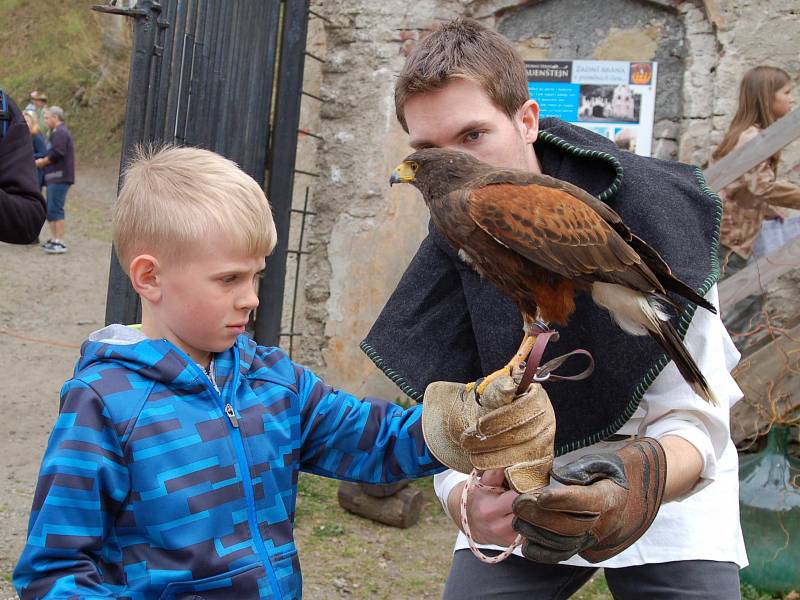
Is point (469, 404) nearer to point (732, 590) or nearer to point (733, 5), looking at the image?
point (732, 590)

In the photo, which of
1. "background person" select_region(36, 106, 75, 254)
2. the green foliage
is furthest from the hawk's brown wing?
the green foliage

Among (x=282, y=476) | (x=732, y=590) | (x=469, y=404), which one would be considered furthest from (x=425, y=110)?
(x=732, y=590)

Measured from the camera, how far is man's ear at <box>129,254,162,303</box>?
5.84 feet

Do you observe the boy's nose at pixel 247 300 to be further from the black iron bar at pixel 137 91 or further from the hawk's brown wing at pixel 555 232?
the black iron bar at pixel 137 91

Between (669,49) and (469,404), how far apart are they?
447cm

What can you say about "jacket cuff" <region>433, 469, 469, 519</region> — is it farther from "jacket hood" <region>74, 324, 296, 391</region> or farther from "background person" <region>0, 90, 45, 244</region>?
"background person" <region>0, 90, 45, 244</region>

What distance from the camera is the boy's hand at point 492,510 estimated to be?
6.01 ft

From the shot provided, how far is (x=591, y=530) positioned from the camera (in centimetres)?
170

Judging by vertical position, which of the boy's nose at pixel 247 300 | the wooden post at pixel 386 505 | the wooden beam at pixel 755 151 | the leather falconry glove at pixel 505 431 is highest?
the wooden beam at pixel 755 151

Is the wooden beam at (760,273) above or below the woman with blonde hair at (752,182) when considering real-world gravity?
below

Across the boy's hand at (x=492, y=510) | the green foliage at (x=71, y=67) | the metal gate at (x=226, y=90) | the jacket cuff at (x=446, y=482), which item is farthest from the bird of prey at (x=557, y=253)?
the green foliage at (x=71, y=67)

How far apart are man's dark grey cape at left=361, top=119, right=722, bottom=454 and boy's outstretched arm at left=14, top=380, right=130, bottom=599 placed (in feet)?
2.89

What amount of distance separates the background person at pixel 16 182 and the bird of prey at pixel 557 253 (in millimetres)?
2139

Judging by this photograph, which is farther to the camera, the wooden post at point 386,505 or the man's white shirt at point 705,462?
the wooden post at point 386,505
